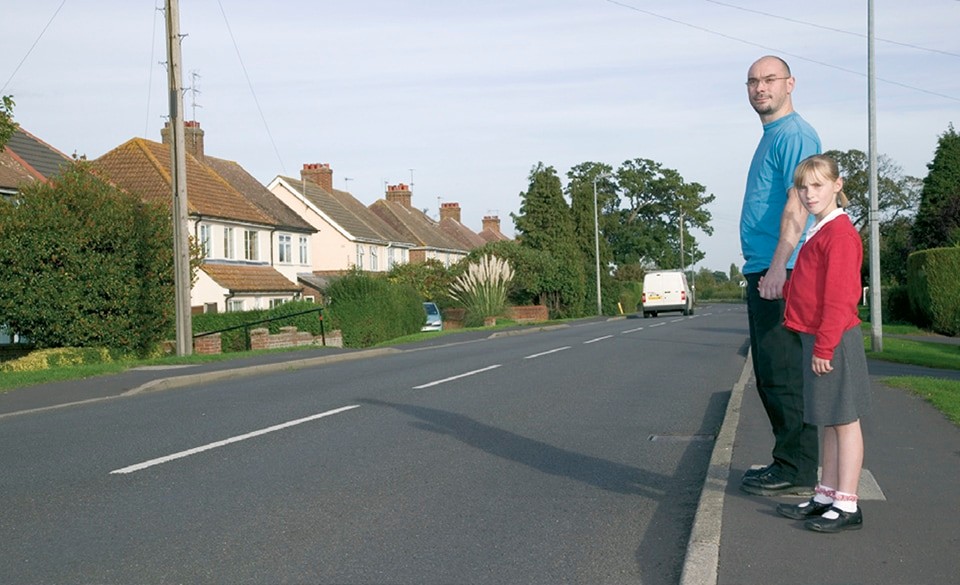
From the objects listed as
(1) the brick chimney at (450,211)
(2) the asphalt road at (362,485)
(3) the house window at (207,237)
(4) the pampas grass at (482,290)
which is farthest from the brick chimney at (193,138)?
(1) the brick chimney at (450,211)

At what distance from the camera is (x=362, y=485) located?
715 centimetres

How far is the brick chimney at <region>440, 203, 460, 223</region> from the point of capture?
306 feet

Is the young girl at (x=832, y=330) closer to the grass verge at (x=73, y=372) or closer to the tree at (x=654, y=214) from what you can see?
the grass verge at (x=73, y=372)

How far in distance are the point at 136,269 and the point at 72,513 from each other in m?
18.8

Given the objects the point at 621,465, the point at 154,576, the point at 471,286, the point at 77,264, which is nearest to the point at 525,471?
the point at 621,465

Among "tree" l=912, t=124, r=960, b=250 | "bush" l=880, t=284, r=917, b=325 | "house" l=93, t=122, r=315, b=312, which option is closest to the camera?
"bush" l=880, t=284, r=917, b=325

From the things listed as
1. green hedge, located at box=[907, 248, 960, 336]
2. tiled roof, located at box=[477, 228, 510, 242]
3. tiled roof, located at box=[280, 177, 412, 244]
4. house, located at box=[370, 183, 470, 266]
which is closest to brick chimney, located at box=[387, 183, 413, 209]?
house, located at box=[370, 183, 470, 266]

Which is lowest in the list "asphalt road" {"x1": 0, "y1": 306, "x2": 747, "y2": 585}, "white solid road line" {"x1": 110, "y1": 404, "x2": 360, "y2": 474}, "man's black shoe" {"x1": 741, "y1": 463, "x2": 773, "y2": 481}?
"asphalt road" {"x1": 0, "y1": 306, "x2": 747, "y2": 585}

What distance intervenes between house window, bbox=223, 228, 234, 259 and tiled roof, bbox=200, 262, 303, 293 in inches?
21.8

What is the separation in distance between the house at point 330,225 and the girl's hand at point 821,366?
53.4m

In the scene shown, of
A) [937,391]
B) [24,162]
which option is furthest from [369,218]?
[937,391]

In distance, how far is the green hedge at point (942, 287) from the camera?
28.2 metres

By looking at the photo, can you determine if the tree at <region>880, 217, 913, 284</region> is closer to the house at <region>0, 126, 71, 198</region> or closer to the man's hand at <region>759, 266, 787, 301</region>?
the house at <region>0, 126, 71, 198</region>

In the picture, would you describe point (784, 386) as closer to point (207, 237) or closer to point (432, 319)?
point (432, 319)
